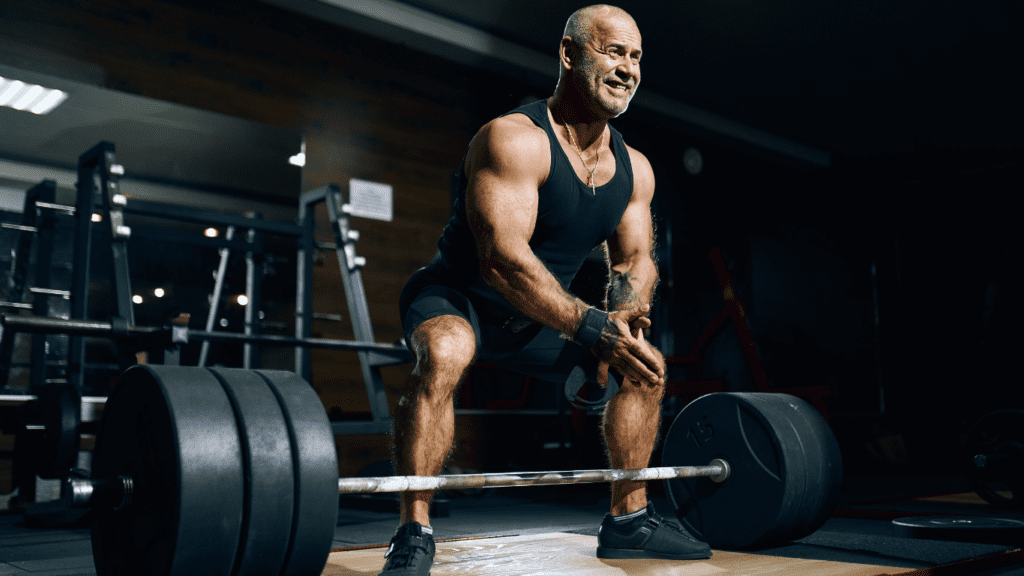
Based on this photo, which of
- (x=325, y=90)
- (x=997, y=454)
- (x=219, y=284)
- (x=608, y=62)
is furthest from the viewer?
(x=325, y=90)

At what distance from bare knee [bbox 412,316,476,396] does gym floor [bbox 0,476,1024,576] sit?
1.40ft

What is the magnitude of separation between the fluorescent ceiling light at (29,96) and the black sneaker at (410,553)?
2809 mm

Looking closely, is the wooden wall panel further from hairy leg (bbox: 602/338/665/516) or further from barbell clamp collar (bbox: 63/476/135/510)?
barbell clamp collar (bbox: 63/476/135/510)

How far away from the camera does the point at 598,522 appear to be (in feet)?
9.17

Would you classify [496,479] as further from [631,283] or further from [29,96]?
[29,96]

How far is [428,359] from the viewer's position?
1.57 m

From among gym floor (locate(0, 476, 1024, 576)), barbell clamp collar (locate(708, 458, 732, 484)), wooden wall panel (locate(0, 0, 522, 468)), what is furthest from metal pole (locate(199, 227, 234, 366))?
barbell clamp collar (locate(708, 458, 732, 484))

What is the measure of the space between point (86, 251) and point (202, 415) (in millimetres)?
2330

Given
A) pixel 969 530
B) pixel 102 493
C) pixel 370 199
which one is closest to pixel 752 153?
pixel 370 199

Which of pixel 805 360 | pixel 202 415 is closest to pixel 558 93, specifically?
pixel 202 415

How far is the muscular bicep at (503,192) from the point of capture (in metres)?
1.59

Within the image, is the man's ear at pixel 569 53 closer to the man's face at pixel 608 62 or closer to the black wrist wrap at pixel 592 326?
the man's face at pixel 608 62

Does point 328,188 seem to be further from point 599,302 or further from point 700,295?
point 700,295

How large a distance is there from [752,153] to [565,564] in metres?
5.19
